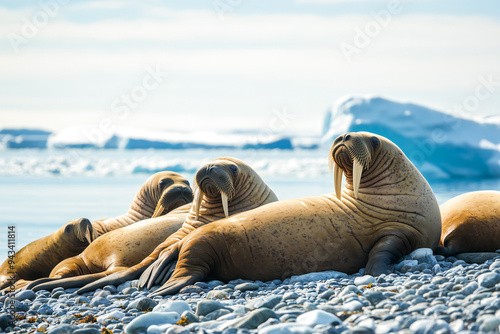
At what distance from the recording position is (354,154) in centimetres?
568

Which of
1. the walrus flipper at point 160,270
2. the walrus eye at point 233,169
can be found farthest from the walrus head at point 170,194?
the walrus flipper at point 160,270

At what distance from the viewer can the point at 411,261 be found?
5352 mm

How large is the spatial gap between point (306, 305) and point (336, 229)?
1.70 m

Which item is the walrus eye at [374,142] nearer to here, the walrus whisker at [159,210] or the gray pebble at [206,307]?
A: the gray pebble at [206,307]

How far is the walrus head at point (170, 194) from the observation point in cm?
788

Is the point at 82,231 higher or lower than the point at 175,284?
higher

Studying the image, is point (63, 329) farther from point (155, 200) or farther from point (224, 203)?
point (155, 200)

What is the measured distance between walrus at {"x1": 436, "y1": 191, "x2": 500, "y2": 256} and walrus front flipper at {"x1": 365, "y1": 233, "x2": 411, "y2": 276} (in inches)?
28.0

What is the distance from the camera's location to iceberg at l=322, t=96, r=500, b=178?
28156 millimetres

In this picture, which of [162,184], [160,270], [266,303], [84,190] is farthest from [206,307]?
[84,190]

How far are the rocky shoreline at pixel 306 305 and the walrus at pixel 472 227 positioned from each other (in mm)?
216

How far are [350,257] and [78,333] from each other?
8.40ft

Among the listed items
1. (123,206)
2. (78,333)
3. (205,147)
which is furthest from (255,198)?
(205,147)

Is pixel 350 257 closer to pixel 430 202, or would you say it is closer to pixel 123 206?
pixel 430 202
